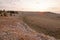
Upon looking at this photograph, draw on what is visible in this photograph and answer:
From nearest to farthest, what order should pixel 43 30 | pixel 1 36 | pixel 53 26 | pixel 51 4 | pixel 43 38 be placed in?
pixel 1 36, pixel 43 38, pixel 43 30, pixel 53 26, pixel 51 4

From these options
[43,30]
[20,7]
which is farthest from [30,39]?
[20,7]

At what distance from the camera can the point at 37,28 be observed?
4.96 feet

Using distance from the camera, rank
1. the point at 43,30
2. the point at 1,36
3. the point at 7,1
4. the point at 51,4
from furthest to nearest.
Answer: the point at 51,4
the point at 7,1
the point at 43,30
the point at 1,36

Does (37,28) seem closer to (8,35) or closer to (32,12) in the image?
(32,12)

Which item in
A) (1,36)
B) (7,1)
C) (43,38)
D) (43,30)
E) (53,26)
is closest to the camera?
(1,36)

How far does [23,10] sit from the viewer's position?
2006 millimetres

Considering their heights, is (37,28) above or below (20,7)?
below

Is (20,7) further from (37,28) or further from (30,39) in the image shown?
(30,39)

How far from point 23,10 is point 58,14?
0.50 meters

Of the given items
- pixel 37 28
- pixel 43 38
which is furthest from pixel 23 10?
pixel 43 38

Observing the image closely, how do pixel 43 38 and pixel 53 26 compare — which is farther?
pixel 53 26

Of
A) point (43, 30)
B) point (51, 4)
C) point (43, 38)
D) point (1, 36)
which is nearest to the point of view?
point (1, 36)

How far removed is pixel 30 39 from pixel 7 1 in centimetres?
114

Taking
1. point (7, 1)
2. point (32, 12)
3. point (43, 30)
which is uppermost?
point (7, 1)
